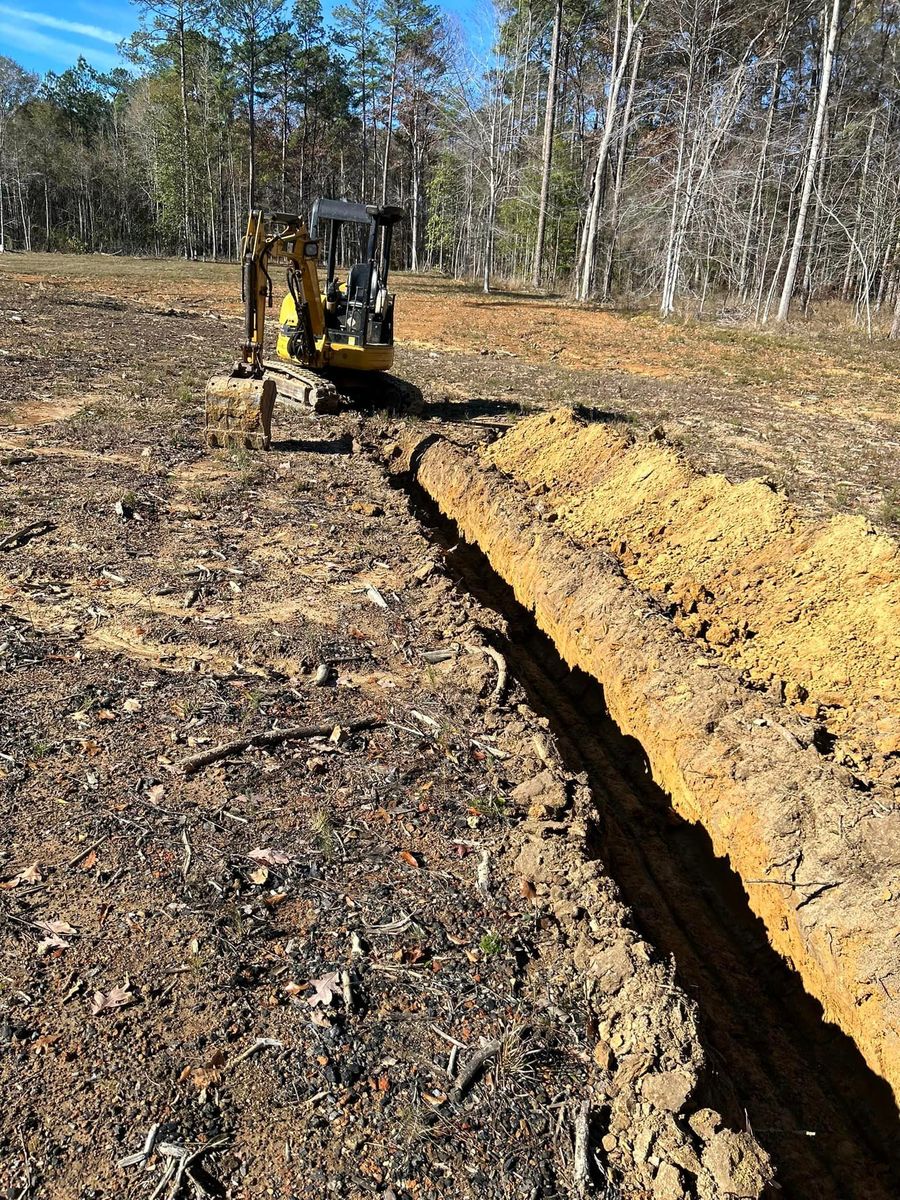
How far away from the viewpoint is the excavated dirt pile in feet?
13.7

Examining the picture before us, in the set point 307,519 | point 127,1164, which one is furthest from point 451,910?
point 307,519

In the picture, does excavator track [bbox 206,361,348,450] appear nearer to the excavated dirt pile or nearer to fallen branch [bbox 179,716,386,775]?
the excavated dirt pile

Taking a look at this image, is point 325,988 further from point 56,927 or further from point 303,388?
point 303,388

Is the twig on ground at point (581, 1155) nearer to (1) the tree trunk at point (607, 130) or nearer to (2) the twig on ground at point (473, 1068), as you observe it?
(2) the twig on ground at point (473, 1068)

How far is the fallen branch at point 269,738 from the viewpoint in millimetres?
4238

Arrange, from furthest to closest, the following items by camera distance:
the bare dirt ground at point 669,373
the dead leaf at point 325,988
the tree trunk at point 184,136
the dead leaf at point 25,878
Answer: the tree trunk at point 184,136
the bare dirt ground at point 669,373
the dead leaf at point 25,878
the dead leaf at point 325,988

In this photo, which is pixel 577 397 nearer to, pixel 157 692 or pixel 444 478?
pixel 444 478

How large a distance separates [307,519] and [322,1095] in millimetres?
5714

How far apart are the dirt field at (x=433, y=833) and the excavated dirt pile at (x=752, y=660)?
3cm

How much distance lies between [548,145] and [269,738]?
33857mm

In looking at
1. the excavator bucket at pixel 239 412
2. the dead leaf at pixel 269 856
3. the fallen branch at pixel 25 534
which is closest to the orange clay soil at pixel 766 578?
the excavator bucket at pixel 239 412

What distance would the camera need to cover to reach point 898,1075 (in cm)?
366

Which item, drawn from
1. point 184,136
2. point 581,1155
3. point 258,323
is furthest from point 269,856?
point 184,136

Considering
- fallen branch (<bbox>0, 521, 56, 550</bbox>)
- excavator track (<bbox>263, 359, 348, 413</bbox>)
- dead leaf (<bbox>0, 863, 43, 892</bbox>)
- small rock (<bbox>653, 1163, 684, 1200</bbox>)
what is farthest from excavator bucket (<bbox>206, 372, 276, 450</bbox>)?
small rock (<bbox>653, 1163, 684, 1200</bbox>)
